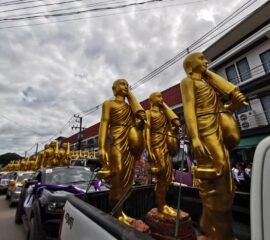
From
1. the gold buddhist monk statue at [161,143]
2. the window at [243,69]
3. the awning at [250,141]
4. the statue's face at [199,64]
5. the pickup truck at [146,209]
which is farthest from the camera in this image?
the window at [243,69]

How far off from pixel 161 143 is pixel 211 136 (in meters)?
1.42

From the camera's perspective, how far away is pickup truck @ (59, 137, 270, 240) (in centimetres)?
92

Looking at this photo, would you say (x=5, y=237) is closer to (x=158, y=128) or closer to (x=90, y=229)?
(x=158, y=128)

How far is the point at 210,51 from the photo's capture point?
15688 millimetres

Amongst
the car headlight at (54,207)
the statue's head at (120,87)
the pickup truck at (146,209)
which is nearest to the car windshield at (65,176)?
the car headlight at (54,207)

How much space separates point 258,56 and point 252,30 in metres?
1.57

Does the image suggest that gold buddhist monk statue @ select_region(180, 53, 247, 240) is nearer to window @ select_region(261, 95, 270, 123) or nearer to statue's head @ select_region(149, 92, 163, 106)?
statue's head @ select_region(149, 92, 163, 106)

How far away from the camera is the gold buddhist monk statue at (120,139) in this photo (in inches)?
117

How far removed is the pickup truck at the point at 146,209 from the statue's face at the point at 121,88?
1.43 metres

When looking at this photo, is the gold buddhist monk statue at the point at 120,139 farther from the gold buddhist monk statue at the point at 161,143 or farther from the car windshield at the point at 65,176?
the car windshield at the point at 65,176

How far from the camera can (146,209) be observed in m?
3.78

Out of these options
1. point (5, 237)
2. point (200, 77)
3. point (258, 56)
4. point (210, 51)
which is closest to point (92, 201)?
point (200, 77)

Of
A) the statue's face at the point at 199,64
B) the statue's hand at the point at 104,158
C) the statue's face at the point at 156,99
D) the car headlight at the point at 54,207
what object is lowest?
the car headlight at the point at 54,207

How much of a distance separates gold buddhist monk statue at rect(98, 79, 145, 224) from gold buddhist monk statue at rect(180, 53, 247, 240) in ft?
3.74
